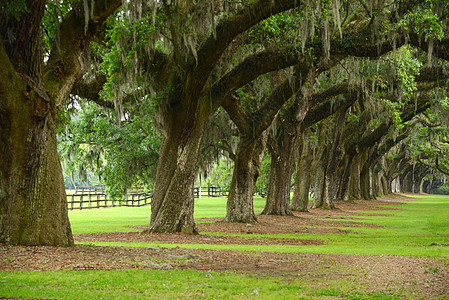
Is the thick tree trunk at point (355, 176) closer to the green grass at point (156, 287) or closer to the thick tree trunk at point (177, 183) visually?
the thick tree trunk at point (177, 183)

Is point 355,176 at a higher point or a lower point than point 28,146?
higher

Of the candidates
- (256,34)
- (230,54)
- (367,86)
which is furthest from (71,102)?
(367,86)

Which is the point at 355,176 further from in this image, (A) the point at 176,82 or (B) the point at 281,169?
(A) the point at 176,82

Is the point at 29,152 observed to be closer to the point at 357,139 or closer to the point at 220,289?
the point at 220,289

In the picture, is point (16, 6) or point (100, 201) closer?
point (16, 6)

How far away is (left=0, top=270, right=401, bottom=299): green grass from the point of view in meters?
5.97

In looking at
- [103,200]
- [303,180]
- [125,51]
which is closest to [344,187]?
[303,180]

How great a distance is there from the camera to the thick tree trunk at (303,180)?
93.7 feet

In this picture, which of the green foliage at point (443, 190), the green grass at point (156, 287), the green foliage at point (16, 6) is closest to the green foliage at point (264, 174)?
the green foliage at point (16, 6)

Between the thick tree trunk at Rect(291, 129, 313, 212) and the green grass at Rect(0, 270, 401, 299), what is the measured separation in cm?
2128

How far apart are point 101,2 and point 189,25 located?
285cm

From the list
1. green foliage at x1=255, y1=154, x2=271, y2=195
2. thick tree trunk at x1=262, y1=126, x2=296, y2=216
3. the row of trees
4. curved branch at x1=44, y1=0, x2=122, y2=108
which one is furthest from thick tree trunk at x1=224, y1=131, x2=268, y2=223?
green foliage at x1=255, y1=154, x2=271, y2=195

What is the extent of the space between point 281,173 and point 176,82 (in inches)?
392

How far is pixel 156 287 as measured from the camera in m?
6.52
